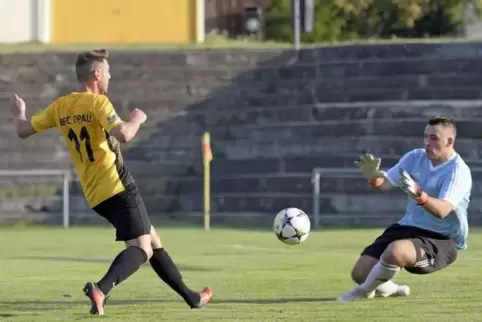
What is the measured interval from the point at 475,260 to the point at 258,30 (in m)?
24.0

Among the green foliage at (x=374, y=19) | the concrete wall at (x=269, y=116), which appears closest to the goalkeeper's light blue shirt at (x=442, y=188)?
the concrete wall at (x=269, y=116)

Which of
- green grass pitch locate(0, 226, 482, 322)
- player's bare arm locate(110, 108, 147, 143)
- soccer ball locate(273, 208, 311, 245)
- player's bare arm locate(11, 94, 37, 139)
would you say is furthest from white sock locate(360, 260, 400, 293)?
player's bare arm locate(11, 94, 37, 139)

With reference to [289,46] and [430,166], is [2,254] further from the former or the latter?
[289,46]

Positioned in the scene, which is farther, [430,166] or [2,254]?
[2,254]

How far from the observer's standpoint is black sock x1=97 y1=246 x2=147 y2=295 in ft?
29.3

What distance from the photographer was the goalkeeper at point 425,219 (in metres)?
9.88

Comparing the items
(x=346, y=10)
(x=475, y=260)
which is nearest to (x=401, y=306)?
(x=475, y=260)

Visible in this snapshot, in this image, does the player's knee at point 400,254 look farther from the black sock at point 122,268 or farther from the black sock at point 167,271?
the black sock at point 122,268

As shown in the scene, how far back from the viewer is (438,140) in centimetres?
993

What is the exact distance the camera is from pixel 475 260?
46.3ft

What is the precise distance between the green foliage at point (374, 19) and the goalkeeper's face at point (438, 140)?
25.8m

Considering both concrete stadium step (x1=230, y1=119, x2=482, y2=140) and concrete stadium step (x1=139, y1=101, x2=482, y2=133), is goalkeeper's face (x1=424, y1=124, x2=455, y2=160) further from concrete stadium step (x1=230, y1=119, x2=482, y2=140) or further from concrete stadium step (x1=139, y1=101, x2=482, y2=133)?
concrete stadium step (x1=139, y1=101, x2=482, y2=133)

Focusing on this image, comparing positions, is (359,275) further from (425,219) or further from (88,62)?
(88,62)

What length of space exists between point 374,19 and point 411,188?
30952mm
